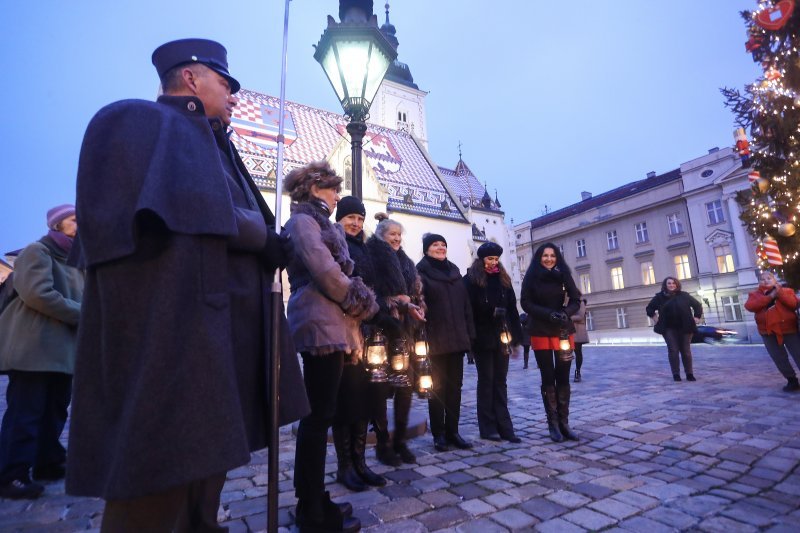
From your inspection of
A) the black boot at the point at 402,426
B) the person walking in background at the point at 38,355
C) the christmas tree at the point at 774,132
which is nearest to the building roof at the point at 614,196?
the christmas tree at the point at 774,132

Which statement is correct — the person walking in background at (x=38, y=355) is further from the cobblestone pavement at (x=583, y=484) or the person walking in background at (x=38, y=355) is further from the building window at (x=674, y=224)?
the building window at (x=674, y=224)

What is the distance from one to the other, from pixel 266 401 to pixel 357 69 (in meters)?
4.38

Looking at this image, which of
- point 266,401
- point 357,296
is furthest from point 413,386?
point 266,401

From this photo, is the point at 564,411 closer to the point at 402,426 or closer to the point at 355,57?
the point at 402,426

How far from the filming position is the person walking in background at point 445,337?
431 centimetres

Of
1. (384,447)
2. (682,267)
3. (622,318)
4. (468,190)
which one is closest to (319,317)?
(384,447)

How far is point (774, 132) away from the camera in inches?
316

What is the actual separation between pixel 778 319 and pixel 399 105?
159 feet

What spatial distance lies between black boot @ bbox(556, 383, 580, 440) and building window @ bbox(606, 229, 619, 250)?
3849cm

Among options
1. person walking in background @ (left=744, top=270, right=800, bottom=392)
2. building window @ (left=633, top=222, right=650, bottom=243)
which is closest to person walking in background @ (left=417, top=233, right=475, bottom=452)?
person walking in background @ (left=744, top=270, right=800, bottom=392)

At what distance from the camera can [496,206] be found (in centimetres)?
4181

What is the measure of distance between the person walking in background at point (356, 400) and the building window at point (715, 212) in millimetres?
36962

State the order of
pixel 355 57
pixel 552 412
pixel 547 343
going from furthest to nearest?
pixel 355 57
pixel 547 343
pixel 552 412

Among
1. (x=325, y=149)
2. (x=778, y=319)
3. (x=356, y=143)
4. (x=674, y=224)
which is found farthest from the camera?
(x=674, y=224)
